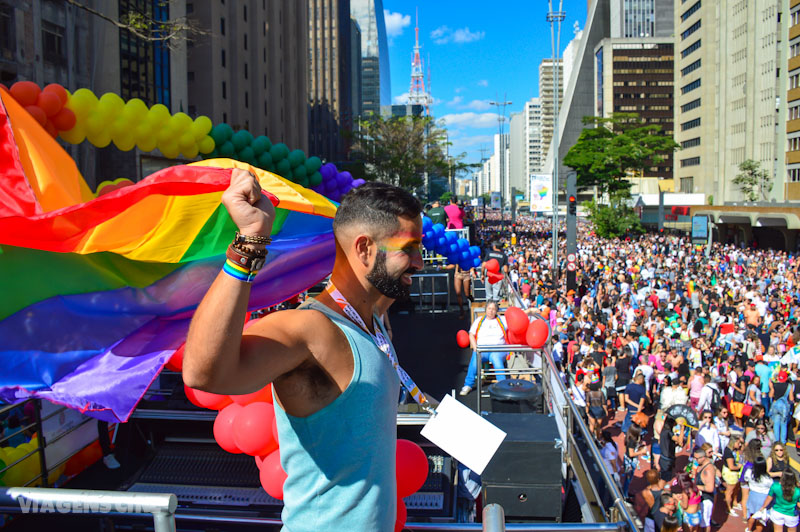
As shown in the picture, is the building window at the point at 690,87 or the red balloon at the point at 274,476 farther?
the building window at the point at 690,87

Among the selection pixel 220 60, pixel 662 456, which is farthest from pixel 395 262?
pixel 220 60

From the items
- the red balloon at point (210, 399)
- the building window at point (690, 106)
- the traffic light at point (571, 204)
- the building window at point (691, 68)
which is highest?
the building window at point (691, 68)

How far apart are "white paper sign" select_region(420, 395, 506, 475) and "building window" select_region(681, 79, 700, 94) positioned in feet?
293

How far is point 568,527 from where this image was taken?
110 inches

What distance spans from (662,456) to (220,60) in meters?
48.2

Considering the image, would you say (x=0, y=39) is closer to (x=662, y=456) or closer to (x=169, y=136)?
(x=169, y=136)

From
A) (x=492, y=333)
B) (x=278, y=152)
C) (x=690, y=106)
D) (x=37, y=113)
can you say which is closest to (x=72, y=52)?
(x=278, y=152)

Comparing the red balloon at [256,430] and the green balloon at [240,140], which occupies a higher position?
Result: the green balloon at [240,140]

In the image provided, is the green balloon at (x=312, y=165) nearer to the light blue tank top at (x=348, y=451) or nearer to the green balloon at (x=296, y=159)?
the green balloon at (x=296, y=159)

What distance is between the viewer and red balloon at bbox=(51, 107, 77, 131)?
7023 millimetres

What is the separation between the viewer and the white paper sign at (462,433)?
2.51m

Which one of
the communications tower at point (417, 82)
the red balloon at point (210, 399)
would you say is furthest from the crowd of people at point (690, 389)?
the communications tower at point (417, 82)

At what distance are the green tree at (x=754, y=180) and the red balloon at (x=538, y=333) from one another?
63.4 meters

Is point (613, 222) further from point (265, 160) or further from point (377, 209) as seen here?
point (377, 209)
